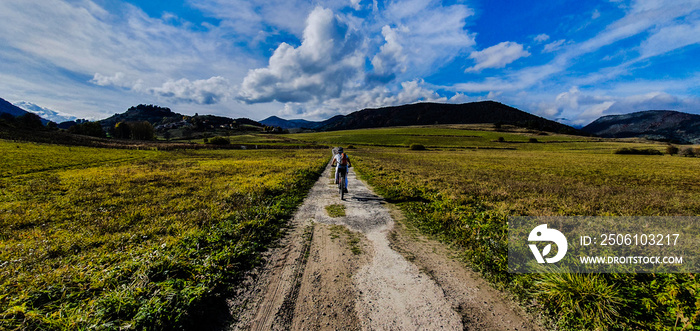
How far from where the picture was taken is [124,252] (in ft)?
20.0

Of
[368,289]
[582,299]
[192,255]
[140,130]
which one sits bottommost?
[368,289]

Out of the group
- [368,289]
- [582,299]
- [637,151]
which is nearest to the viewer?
[582,299]

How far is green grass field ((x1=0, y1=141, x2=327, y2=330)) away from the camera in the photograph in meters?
3.83

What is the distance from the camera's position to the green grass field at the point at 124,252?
383cm

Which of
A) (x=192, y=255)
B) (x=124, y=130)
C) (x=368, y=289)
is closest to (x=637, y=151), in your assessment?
(x=368, y=289)

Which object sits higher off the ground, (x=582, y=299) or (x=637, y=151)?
(x=582, y=299)

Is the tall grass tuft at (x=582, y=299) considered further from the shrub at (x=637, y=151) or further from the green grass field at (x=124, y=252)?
the shrub at (x=637, y=151)

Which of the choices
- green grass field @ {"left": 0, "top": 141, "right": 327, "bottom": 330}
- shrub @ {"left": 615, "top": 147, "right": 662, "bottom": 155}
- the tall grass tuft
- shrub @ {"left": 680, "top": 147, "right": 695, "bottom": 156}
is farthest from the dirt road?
shrub @ {"left": 680, "top": 147, "right": 695, "bottom": 156}

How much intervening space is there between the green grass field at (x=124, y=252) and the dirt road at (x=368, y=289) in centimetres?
92

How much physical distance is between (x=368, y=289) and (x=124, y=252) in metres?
6.23

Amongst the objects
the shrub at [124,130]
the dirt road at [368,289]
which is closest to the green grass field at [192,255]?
the dirt road at [368,289]

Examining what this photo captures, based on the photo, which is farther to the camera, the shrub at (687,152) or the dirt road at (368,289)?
the shrub at (687,152)

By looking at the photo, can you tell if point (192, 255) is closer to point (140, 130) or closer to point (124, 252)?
point (124, 252)

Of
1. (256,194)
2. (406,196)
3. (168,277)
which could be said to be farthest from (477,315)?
(256,194)
